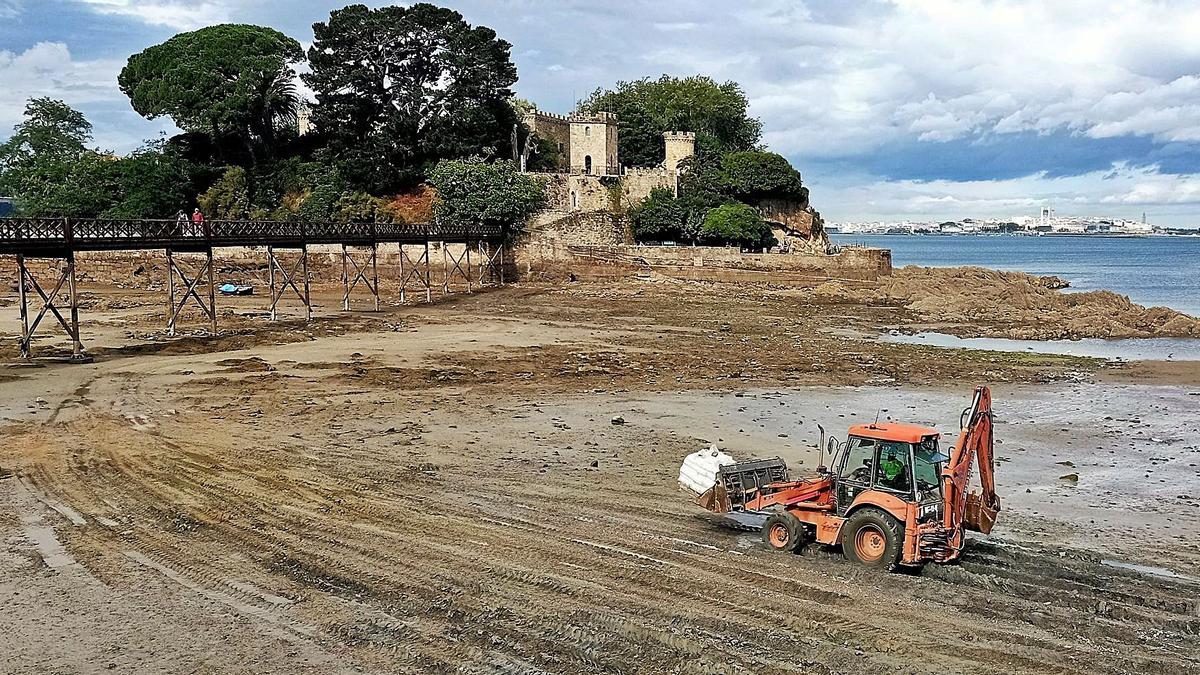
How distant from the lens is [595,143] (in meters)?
64.6

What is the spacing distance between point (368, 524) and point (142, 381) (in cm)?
1382

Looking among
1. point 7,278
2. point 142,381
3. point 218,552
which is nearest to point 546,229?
point 7,278

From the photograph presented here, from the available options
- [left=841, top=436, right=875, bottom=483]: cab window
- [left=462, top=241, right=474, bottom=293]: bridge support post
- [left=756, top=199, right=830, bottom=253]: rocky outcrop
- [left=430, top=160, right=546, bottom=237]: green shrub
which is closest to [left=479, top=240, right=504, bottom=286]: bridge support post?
[left=462, top=241, right=474, bottom=293]: bridge support post

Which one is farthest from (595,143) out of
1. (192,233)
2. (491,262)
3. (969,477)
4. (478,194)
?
(969,477)

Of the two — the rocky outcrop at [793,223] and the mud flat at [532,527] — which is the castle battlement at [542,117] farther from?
the mud flat at [532,527]

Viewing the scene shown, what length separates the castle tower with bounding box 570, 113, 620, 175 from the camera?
2534 inches

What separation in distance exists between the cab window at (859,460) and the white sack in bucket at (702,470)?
1575mm

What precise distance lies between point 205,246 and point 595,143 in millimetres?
35424

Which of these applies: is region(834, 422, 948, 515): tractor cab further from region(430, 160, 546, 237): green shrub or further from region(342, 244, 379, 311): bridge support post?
region(430, 160, 546, 237): green shrub

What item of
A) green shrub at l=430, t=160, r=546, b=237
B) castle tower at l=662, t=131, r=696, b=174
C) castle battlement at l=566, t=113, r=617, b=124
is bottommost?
green shrub at l=430, t=160, r=546, b=237

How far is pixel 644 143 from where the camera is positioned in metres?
67.1

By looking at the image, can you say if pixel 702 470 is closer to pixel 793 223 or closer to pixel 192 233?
pixel 192 233

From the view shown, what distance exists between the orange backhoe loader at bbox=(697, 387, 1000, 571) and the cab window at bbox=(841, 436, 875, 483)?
1 centimetres

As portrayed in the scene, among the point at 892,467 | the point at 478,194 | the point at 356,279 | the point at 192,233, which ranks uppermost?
the point at 478,194
